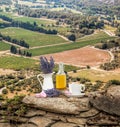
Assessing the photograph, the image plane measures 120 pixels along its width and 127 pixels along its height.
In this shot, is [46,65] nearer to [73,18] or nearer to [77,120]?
[77,120]

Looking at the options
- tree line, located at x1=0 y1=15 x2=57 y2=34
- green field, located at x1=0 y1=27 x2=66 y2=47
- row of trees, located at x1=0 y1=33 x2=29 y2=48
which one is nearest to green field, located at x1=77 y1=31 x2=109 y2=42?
green field, located at x1=0 y1=27 x2=66 y2=47

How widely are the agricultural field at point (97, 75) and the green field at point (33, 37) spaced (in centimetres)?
3818

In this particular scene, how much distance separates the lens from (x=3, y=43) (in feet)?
A: 359

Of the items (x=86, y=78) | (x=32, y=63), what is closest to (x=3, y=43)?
(x=32, y=63)

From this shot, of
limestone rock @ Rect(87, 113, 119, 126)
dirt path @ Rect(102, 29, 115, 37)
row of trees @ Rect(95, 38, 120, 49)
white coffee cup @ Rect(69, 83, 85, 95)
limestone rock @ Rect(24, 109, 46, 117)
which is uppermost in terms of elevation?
white coffee cup @ Rect(69, 83, 85, 95)

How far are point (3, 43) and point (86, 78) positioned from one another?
160ft

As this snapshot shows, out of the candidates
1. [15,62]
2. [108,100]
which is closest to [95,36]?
[15,62]

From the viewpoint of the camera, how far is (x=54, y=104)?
1123cm

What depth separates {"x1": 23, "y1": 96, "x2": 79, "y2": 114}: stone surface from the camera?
11070mm

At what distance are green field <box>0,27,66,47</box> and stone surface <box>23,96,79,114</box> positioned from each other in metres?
97.1

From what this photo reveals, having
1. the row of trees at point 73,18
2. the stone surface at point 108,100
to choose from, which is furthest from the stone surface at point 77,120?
the row of trees at point 73,18

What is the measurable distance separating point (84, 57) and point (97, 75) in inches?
783

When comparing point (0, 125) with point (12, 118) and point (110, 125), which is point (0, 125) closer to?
point (12, 118)

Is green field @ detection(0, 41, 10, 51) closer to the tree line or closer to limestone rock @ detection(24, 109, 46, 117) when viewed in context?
the tree line
